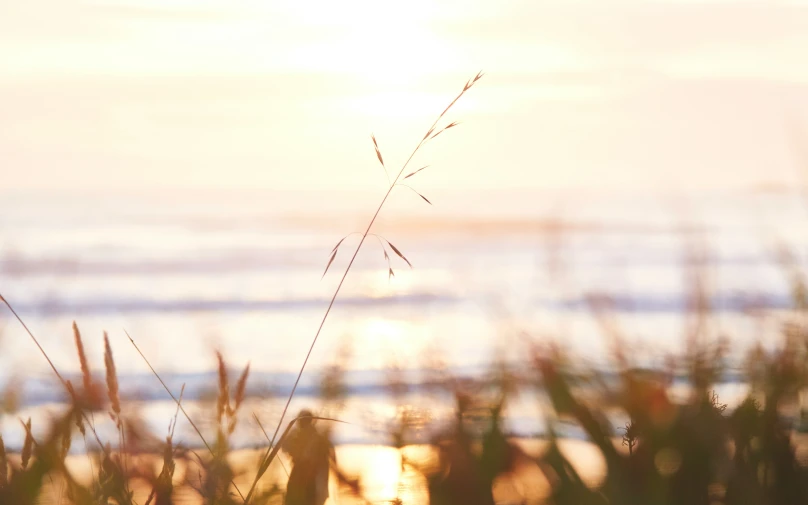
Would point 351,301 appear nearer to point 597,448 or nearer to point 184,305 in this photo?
point 597,448

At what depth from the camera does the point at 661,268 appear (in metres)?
12.5

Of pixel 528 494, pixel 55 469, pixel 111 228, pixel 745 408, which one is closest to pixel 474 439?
pixel 528 494

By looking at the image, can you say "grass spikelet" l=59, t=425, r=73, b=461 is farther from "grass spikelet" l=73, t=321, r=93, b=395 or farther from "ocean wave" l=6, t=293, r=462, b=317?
"ocean wave" l=6, t=293, r=462, b=317

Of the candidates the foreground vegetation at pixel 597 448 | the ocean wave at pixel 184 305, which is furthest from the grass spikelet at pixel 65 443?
the ocean wave at pixel 184 305

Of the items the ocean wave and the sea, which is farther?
the ocean wave

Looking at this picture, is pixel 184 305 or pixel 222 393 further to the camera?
pixel 184 305

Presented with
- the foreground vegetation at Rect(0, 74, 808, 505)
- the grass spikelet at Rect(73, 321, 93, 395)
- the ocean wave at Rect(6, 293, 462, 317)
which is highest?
the ocean wave at Rect(6, 293, 462, 317)

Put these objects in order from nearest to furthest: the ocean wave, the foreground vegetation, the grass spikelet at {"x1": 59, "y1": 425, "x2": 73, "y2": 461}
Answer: the foreground vegetation
the grass spikelet at {"x1": 59, "y1": 425, "x2": 73, "y2": 461}
the ocean wave

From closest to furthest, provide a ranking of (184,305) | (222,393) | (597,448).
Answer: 1. (597,448)
2. (222,393)
3. (184,305)

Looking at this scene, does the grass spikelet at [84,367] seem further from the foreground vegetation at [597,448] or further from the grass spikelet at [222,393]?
the grass spikelet at [222,393]

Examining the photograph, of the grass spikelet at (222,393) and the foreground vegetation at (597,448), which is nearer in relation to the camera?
the foreground vegetation at (597,448)

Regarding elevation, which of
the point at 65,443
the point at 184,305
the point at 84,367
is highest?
the point at 184,305

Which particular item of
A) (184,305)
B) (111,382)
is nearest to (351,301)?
(111,382)

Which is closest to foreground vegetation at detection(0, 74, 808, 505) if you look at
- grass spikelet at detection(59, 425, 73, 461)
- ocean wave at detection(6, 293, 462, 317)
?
grass spikelet at detection(59, 425, 73, 461)
